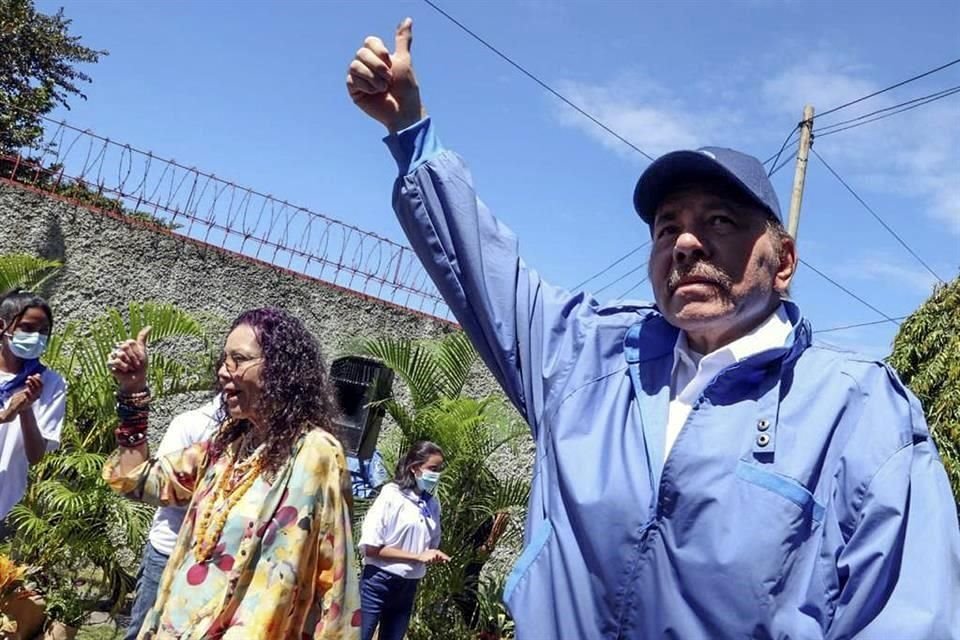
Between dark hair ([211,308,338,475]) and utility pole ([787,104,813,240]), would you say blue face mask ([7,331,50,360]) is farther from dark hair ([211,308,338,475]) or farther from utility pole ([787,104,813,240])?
utility pole ([787,104,813,240])

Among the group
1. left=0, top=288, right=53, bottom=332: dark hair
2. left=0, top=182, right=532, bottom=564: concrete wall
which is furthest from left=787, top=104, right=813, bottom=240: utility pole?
left=0, top=288, right=53, bottom=332: dark hair

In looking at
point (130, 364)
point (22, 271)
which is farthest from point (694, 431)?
point (22, 271)

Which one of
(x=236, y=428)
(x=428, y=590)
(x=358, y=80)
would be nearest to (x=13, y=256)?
(x=428, y=590)

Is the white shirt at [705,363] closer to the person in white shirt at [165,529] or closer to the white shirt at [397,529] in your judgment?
the person in white shirt at [165,529]

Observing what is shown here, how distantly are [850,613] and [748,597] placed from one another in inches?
5.3

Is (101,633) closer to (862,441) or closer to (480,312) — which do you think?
(480,312)

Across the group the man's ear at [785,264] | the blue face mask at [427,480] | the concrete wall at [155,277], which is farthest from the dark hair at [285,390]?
the concrete wall at [155,277]

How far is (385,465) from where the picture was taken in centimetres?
776

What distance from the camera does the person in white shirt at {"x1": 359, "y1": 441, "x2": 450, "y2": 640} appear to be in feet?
19.7

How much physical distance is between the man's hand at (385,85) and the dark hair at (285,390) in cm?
133

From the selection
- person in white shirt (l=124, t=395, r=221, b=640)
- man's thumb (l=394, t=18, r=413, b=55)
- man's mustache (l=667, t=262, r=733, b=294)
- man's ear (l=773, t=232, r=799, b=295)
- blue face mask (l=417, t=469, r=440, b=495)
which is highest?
man's thumb (l=394, t=18, r=413, b=55)

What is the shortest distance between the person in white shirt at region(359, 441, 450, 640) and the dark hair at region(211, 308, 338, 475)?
10.2 feet

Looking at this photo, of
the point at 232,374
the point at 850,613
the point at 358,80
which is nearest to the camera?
the point at 850,613

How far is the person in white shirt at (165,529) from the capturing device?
4.13m
